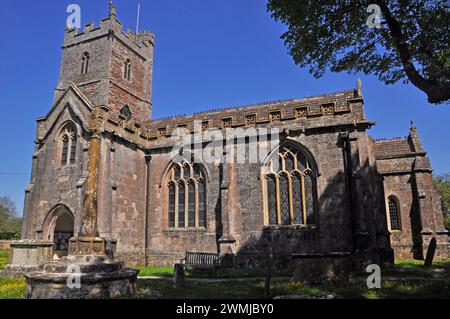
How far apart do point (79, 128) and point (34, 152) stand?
3.39 m

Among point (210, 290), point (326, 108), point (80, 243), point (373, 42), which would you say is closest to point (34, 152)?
point (80, 243)

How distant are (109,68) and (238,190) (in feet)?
55.8

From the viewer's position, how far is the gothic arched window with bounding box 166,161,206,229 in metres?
19.2

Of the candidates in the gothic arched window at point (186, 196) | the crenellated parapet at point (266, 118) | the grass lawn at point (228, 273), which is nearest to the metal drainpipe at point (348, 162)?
the crenellated parapet at point (266, 118)

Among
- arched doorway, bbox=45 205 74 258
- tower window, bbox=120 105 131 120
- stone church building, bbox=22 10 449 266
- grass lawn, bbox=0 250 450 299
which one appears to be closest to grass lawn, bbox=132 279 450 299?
grass lawn, bbox=0 250 450 299

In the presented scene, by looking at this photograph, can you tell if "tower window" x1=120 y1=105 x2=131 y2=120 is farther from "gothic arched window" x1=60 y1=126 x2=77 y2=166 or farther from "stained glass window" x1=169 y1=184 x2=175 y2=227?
"stained glass window" x1=169 y1=184 x2=175 y2=227

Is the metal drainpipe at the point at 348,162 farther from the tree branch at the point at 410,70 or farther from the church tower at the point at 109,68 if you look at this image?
the church tower at the point at 109,68

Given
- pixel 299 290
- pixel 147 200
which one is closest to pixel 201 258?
pixel 147 200

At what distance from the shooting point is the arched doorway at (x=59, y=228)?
60.6ft

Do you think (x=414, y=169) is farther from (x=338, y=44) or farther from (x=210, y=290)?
(x=210, y=290)

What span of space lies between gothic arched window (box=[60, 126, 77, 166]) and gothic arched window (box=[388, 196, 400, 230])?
2007cm

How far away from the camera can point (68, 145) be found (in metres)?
19.3

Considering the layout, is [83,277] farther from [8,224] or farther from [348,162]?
[8,224]
